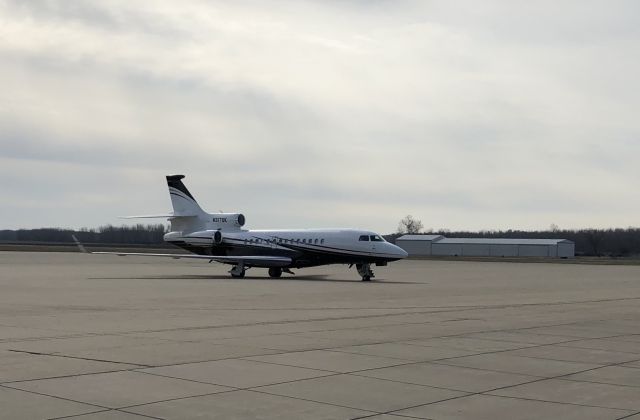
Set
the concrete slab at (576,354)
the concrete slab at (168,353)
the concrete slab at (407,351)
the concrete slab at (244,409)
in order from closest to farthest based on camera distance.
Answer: the concrete slab at (244,409)
the concrete slab at (168,353)
the concrete slab at (407,351)
the concrete slab at (576,354)

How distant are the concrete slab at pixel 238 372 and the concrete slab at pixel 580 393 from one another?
278 cm

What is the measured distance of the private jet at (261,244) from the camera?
43469mm

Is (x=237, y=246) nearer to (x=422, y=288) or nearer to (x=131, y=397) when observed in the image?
(x=422, y=288)

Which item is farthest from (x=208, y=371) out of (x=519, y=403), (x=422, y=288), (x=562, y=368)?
(x=422, y=288)


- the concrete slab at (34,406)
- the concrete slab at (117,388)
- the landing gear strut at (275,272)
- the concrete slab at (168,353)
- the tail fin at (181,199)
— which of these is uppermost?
the tail fin at (181,199)

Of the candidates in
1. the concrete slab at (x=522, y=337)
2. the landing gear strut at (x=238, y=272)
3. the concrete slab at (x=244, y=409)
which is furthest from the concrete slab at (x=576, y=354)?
the landing gear strut at (x=238, y=272)

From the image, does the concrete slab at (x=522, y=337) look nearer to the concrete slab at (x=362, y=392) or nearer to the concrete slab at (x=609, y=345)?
the concrete slab at (x=609, y=345)

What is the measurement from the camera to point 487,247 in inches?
5600

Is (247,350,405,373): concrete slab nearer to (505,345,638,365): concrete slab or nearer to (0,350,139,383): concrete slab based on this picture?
(0,350,139,383): concrete slab

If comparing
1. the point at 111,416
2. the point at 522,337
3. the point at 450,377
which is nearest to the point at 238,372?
the point at 450,377

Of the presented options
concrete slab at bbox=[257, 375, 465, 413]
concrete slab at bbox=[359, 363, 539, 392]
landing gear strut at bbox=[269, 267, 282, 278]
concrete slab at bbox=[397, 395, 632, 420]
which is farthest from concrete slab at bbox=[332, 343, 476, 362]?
landing gear strut at bbox=[269, 267, 282, 278]

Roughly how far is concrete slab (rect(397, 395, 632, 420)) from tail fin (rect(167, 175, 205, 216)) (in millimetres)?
43654

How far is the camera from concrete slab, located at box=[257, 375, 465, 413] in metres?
9.60

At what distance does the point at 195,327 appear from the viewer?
703 inches
